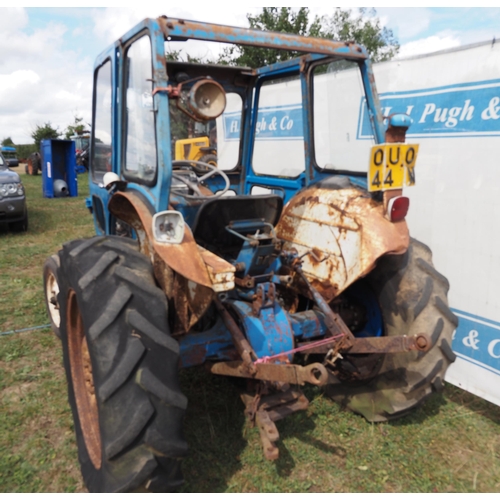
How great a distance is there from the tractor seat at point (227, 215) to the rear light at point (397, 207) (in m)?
0.60

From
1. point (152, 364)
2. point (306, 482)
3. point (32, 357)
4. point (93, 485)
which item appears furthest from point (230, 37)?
point (32, 357)

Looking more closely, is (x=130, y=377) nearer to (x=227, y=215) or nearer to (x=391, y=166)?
(x=227, y=215)

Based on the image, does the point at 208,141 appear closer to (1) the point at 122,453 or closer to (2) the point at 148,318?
(2) the point at 148,318

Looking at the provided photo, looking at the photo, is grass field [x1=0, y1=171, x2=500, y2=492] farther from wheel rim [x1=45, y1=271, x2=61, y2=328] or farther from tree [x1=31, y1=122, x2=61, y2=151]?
tree [x1=31, y1=122, x2=61, y2=151]

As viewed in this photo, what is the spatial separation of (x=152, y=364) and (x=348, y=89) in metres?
2.25

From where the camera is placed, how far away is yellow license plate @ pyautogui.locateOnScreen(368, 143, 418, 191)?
2377 mm

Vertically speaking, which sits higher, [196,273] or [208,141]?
[208,141]

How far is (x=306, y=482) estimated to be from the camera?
8.16ft

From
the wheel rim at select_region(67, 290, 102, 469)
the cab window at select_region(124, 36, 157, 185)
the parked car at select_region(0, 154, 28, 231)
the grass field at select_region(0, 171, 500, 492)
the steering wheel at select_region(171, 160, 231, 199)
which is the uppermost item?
the cab window at select_region(124, 36, 157, 185)

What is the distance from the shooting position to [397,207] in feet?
8.27

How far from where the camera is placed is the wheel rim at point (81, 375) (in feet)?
7.86

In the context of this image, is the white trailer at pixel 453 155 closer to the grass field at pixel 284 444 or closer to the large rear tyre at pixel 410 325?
the grass field at pixel 284 444

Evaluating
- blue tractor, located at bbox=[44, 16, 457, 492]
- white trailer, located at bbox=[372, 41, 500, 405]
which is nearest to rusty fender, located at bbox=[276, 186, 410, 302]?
blue tractor, located at bbox=[44, 16, 457, 492]

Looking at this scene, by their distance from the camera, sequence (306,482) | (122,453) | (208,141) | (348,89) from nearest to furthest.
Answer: (122,453) → (306,482) → (348,89) → (208,141)
